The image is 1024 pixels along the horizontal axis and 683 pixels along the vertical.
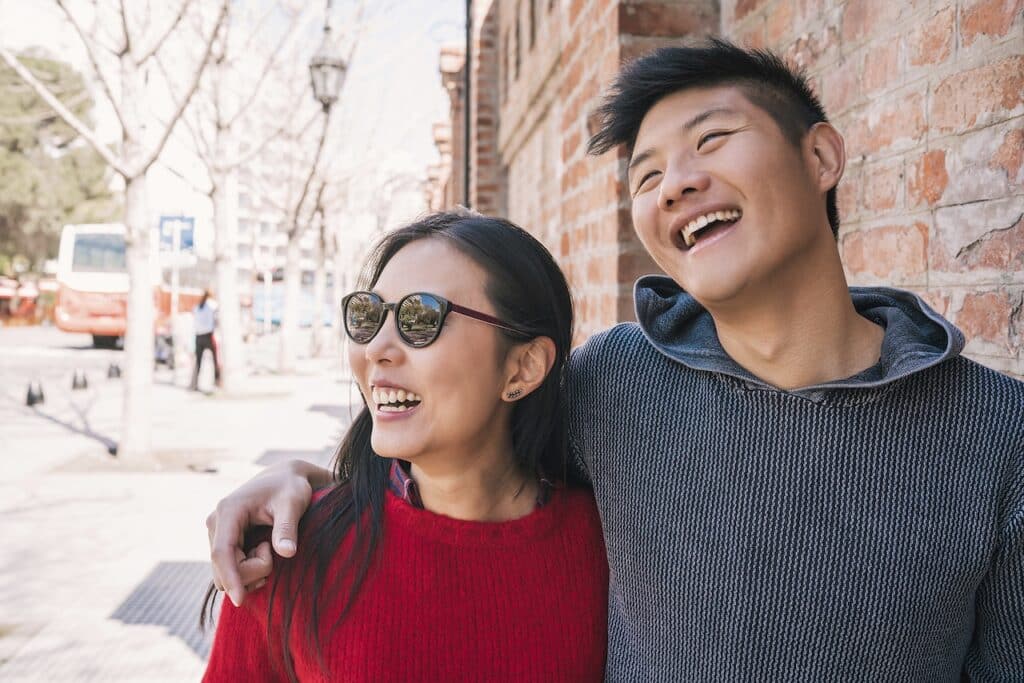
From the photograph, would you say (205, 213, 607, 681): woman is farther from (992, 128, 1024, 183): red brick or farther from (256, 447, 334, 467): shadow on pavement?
(256, 447, 334, 467): shadow on pavement

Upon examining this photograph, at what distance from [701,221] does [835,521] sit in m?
0.56

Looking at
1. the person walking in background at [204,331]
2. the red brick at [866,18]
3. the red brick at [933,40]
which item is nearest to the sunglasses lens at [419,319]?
the red brick at [933,40]

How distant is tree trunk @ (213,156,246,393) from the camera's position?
14.2m

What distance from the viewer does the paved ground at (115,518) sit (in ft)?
14.0

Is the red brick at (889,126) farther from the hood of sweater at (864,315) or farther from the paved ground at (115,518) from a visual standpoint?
the paved ground at (115,518)

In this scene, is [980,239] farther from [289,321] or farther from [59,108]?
[289,321]

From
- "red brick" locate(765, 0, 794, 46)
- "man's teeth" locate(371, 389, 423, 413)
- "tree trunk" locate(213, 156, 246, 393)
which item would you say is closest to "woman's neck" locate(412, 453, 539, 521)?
"man's teeth" locate(371, 389, 423, 413)

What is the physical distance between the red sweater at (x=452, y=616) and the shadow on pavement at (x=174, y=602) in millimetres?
2782

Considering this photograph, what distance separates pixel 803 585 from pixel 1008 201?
0.84 m

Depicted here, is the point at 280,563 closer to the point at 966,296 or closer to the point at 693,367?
the point at 693,367

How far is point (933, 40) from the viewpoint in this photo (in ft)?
6.23

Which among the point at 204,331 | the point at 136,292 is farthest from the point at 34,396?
the point at 136,292

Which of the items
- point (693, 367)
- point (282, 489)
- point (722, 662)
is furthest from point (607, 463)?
point (282, 489)

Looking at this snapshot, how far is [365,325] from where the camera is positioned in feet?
5.77
